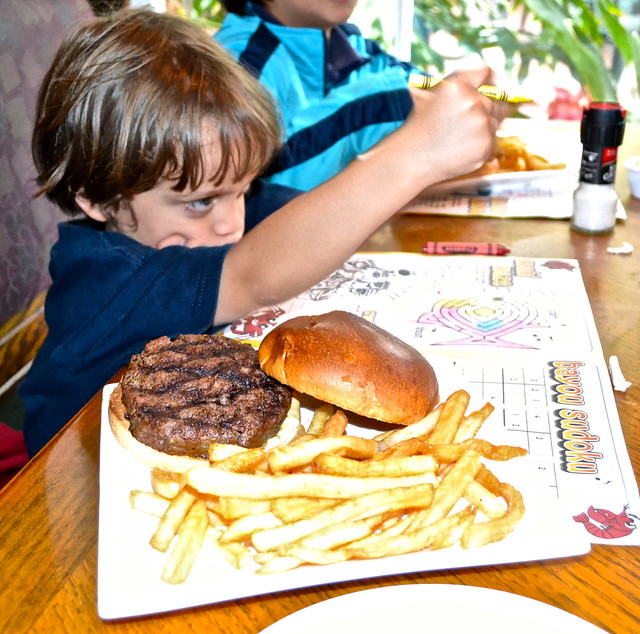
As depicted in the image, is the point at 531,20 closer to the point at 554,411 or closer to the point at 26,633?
the point at 554,411

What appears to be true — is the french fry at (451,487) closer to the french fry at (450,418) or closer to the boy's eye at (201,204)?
the french fry at (450,418)

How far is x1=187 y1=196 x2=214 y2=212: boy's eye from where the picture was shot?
1529 millimetres

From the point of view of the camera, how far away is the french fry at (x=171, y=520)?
76 centimetres

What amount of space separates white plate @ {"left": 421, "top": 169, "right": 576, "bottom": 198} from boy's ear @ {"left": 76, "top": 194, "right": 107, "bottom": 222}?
83cm

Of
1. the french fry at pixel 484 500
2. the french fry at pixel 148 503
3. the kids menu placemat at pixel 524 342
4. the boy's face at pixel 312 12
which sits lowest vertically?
the kids menu placemat at pixel 524 342

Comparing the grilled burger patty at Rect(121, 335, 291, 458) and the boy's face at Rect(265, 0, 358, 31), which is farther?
the boy's face at Rect(265, 0, 358, 31)

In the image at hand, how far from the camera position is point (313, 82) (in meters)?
2.34

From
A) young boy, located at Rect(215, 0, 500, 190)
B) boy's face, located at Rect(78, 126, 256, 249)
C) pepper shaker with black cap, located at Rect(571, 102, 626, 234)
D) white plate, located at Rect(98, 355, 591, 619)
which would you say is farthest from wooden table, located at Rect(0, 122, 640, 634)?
young boy, located at Rect(215, 0, 500, 190)

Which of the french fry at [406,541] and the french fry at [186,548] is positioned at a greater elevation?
the french fry at [186,548]

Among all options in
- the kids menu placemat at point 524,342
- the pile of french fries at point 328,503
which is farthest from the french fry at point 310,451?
the kids menu placemat at point 524,342

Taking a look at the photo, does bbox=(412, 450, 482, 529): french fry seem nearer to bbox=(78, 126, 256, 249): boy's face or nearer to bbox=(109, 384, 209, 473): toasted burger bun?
bbox=(109, 384, 209, 473): toasted burger bun

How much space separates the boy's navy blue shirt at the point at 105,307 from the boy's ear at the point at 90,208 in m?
0.12

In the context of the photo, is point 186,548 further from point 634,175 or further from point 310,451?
point 634,175

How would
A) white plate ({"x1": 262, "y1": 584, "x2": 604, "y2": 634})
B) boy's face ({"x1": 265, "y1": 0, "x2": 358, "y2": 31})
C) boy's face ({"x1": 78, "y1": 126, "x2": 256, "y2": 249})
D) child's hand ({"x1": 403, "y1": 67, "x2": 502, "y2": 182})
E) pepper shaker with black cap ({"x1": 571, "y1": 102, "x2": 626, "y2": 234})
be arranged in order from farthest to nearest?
boy's face ({"x1": 265, "y1": 0, "x2": 358, "y2": 31}) < pepper shaker with black cap ({"x1": 571, "y1": 102, "x2": 626, "y2": 234}) < boy's face ({"x1": 78, "y1": 126, "x2": 256, "y2": 249}) < child's hand ({"x1": 403, "y1": 67, "x2": 502, "y2": 182}) < white plate ({"x1": 262, "y1": 584, "x2": 604, "y2": 634})
